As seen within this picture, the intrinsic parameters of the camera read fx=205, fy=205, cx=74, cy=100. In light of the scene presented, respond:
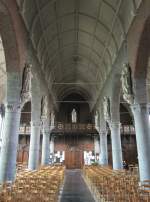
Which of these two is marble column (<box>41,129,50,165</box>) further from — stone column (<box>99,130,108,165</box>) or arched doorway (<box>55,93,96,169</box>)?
stone column (<box>99,130,108,165</box>)

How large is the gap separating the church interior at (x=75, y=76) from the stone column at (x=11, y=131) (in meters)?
0.05

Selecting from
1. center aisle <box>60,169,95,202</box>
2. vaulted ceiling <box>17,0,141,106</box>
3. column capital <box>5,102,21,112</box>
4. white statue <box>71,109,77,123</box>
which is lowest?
center aisle <box>60,169,95,202</box>

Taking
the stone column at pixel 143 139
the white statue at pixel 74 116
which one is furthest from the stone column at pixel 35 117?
the white statue at pixel 74 116

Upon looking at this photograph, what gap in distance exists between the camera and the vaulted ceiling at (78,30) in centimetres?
1306

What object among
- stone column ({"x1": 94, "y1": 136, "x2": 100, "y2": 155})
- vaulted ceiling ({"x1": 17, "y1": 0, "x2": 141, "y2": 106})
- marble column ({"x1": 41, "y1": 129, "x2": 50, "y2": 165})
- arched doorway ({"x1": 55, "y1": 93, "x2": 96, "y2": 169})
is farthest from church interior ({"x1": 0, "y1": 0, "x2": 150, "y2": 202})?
stone column ({"x1": 94, "y1": 136, "x2": 100, "y2": 155})

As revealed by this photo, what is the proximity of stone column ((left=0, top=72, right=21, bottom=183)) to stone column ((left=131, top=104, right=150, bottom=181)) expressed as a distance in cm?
648

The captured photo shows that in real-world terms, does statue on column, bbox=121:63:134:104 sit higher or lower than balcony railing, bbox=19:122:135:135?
higher

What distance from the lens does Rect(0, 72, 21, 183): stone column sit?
10211 millimetres

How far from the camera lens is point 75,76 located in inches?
1129

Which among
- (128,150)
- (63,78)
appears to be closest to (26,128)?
(63,78)

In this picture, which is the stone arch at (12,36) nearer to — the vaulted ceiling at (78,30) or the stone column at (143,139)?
the vaulted ceiling at (78,30)

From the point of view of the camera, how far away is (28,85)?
40.2 feet

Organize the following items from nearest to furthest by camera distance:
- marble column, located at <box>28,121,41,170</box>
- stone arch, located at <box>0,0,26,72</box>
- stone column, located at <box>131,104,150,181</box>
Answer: stone arch, located at <box>0,0,26,72</box>, stone column, located at <box>131,104,150,181</box>, marble column, located at <box>28,121,41,170</box>

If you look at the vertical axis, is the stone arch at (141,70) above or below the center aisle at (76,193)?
above
